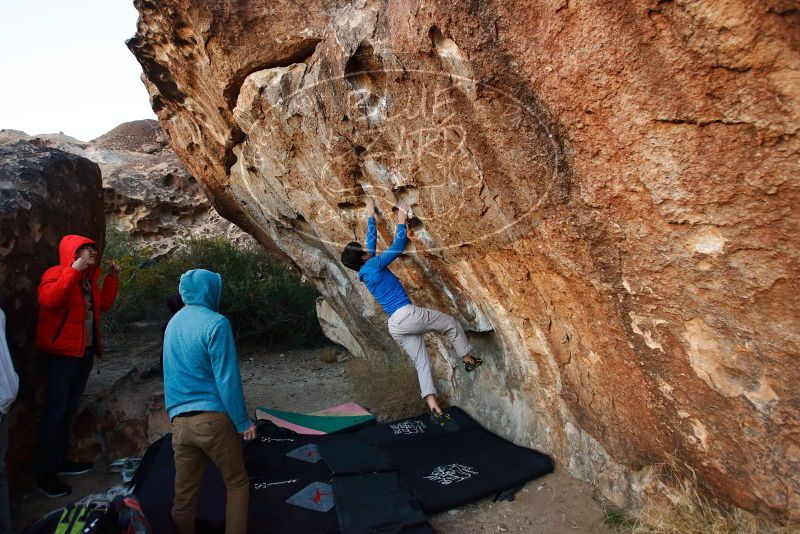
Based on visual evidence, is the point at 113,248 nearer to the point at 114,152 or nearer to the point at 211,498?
the point at 114,152

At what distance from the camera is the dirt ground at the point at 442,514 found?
297cm

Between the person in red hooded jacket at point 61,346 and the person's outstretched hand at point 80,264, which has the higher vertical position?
the person's outstretched hand at point 80,264

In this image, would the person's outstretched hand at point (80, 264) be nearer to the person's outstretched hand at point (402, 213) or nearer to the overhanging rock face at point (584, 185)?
the overhanging rock face at point (584, 185)

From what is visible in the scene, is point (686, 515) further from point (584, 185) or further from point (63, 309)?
point (63, 309)

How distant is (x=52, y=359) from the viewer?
11.7 feet

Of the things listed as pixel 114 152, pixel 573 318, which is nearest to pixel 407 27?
pixel 573 318

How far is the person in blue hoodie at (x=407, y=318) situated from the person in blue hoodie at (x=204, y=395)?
1453mm

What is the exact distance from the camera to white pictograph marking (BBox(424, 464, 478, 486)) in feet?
11.1

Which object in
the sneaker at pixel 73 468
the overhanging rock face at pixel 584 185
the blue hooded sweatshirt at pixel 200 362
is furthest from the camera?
the sneaker at pixel 73 468

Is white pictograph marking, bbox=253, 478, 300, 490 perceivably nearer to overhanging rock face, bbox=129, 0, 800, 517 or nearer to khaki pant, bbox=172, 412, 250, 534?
khaki pant, bbox=172, 412, 250, 534

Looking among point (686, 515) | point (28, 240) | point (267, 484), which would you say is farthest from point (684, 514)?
point (28, 240)

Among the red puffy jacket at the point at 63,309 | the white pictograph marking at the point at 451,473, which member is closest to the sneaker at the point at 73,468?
the red puffy jacket at the point at 63,309

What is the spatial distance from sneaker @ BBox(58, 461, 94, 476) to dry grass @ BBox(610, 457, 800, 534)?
3.54 meters

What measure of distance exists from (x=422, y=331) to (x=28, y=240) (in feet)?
9.39
